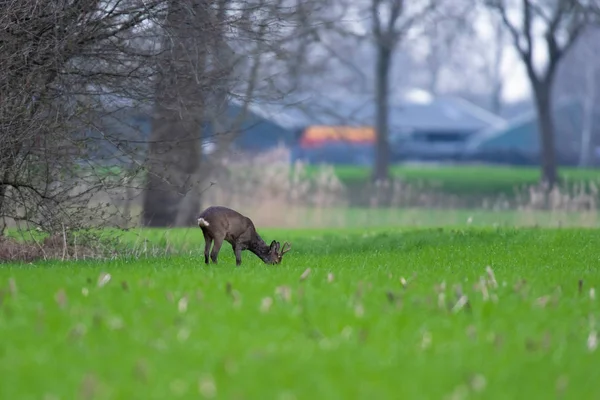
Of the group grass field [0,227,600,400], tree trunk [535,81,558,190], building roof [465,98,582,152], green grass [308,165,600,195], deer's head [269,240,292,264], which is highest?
building roof [465,98,582,152]

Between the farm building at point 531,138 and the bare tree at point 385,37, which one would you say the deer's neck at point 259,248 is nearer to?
the bare tree at point 385,37

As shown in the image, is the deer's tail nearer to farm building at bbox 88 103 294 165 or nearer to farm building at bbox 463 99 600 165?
farm building at bbox 88 103 294 165

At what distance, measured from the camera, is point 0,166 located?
45.1 feet

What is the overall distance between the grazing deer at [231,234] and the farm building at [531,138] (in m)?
64.4

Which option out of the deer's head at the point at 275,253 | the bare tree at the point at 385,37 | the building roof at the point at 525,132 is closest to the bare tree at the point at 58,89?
the deer's head at the point at 275,253

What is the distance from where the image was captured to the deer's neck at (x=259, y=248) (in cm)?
1343

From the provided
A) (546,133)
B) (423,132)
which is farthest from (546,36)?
(423,132)

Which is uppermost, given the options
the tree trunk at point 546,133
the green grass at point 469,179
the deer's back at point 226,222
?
the tree trunk at point 546,133

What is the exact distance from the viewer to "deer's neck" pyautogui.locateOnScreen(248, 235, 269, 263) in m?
13.4

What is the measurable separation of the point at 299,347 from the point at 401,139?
257 ft

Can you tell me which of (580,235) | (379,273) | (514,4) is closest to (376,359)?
(379,273)

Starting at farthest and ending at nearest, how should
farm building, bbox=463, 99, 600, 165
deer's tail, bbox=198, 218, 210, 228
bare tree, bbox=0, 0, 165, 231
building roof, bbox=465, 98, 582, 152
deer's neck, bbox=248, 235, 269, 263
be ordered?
1. building roof, bbox=465, 98, 582, 152
2. farm building, bbox=463, 99, 600, 165
3. deer's neck, bbox=248, 235, 269, 263
4. bare tree, bbox=0, 0, 165, 231
5. deer's tail, bbox=198, 218, 210, 228

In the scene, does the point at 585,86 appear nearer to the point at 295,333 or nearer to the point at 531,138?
the point at 531,138

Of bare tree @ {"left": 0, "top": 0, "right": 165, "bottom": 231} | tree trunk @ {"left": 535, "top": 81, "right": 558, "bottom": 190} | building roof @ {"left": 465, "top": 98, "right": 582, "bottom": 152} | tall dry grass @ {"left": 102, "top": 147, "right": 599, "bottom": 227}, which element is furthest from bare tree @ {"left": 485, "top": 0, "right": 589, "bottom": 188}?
building roof @ {"left": 465, "top": 98, "right": 582, "bottom": 152}
